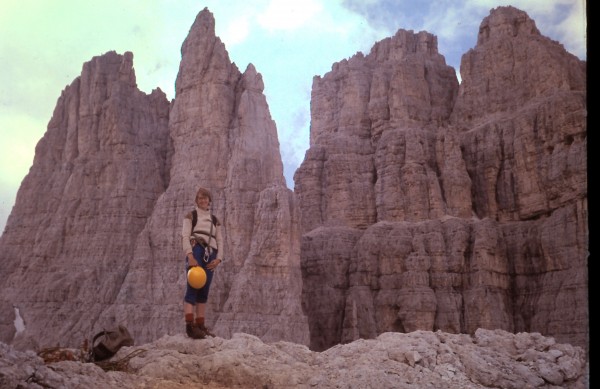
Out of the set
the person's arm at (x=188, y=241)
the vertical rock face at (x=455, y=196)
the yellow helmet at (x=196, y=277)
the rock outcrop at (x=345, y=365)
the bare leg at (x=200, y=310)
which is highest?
the vertical rock face at (x=455, y=196)

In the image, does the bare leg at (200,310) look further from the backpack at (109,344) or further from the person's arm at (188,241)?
the backpack at (109,344)

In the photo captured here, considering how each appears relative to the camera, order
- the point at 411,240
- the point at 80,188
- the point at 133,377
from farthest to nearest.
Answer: the point at 411,240 < the point at 80,188 < the point at 133,377

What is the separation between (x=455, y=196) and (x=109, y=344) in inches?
1918

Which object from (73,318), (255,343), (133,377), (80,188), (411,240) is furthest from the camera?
(411,240)

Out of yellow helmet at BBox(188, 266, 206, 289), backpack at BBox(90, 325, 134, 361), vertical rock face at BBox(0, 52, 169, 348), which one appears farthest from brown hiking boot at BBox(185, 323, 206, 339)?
vertical rock face at BBox(0, 52, 169, 348)

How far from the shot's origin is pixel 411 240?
171 ft

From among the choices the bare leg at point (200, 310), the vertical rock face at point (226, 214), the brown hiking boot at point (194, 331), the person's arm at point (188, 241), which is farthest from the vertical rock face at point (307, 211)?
the person's arm at point (188, 241)

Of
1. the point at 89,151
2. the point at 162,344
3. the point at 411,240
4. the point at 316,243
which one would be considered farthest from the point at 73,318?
the point at 162,344

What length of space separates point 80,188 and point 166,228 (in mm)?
9013

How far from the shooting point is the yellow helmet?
9.34m

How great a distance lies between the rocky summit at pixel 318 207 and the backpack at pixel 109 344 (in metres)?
30.0

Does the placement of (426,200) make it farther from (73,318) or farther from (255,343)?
(255,343)

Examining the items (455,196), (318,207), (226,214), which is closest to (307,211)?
(318,207)

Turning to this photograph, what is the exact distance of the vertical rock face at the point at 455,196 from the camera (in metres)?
47.6
